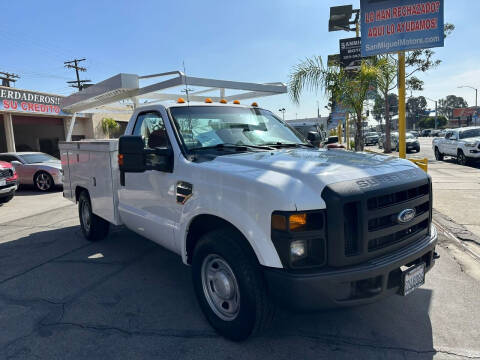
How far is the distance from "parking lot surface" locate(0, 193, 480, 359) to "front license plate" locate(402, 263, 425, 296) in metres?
0.47

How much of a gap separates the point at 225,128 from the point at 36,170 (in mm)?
10995

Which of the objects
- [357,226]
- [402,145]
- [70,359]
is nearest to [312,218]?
[357,226]

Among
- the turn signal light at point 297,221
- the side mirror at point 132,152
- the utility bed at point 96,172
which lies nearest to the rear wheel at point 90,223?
the utility bed at point 96,172

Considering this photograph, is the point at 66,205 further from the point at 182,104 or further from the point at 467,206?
the point at 467,206

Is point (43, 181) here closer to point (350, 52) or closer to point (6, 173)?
point (6, 173)

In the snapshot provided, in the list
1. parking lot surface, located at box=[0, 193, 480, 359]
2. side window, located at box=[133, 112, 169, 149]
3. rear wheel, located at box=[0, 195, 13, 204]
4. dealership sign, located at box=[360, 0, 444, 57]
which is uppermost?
dealership sign, located at box=[360, 0, 444, 57]

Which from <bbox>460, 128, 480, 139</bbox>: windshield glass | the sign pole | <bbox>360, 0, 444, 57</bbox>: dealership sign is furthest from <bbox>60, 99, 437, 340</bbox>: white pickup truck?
<bbox>460, 128, 480, 139</bbox>: windshield glass

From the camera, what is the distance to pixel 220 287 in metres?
3.00

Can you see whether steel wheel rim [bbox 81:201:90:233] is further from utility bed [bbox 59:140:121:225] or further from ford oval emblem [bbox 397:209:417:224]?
ford oval emblem [bbox 397:209:417:224]

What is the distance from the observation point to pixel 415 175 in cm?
301

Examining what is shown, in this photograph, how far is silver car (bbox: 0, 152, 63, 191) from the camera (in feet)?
40.2

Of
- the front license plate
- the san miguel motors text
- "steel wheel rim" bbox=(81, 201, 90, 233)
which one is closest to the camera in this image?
the front license plate

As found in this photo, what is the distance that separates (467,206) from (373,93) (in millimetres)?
4670

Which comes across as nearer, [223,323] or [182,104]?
[223,323]
